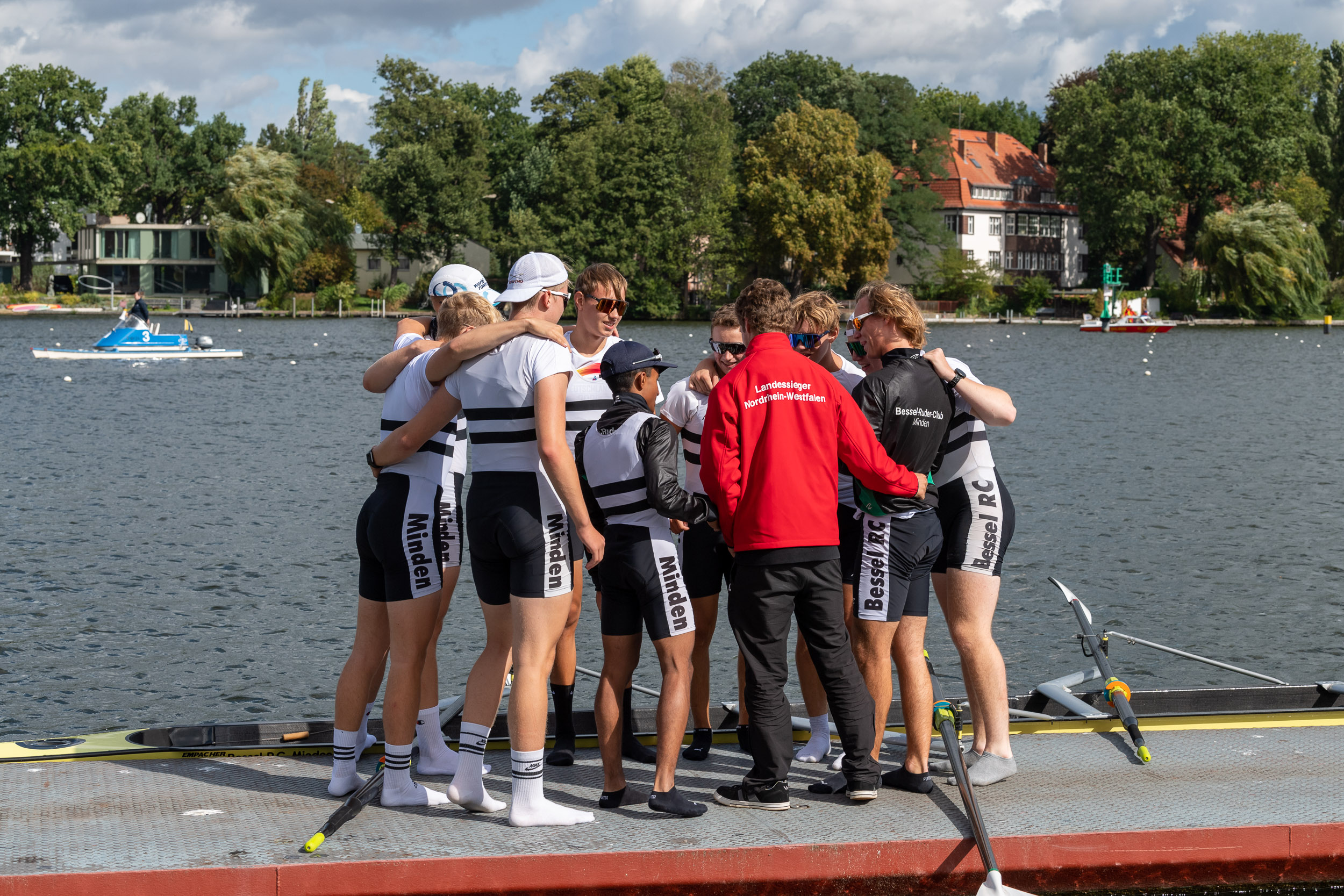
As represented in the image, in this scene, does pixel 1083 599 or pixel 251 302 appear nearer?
pixel 1083 599

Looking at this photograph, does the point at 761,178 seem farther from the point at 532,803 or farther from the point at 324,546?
the point at 532,803

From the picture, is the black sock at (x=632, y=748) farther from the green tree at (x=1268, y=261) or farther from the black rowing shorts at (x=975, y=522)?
the green tree at (x=1268, y=261)

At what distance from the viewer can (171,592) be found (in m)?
13.8

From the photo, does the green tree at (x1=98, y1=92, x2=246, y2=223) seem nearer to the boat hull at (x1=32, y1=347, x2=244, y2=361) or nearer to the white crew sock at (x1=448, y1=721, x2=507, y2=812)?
the boat hull at (x1=32, y1=347, x2=244, y2=361)

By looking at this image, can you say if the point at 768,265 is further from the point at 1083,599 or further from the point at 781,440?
the point at 781,440

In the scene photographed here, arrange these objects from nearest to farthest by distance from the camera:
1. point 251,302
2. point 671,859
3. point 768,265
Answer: point 671,859, point 768,265, point 251,302

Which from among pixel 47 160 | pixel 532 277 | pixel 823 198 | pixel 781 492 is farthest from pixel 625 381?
pixel 47 160

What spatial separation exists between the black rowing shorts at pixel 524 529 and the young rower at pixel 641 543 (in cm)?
24

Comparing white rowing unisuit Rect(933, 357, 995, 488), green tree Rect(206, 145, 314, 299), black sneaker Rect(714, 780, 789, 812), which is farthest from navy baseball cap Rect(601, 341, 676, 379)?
green tree Rect(206, 145, 314, 299)

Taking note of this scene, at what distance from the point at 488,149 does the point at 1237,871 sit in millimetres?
94155

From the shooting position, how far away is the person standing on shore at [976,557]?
554cm

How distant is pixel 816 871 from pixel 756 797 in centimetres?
50

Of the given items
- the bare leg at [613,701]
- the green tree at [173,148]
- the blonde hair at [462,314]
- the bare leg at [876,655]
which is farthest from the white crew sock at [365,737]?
the green tree at [173,148]

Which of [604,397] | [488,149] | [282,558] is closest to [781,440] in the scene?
[604,397]
